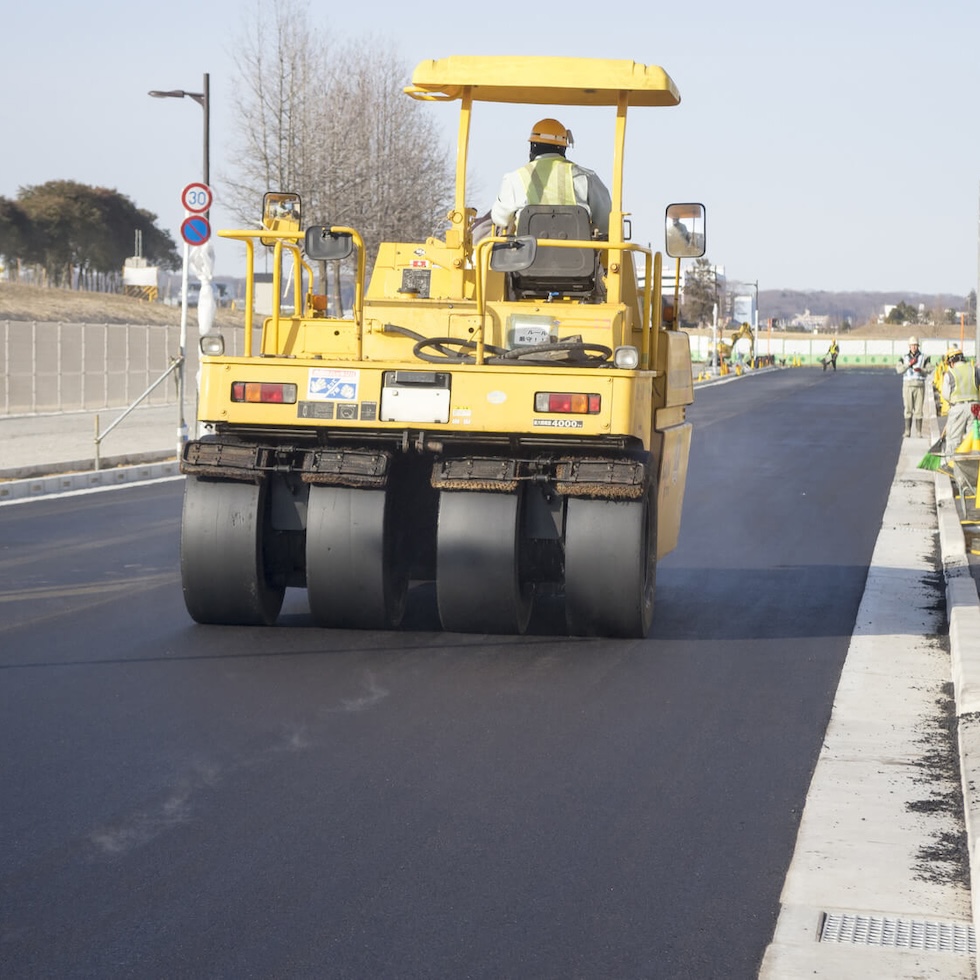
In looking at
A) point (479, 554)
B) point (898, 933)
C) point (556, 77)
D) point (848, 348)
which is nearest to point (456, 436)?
point (479, 554)

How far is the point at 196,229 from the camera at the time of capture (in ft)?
69.6

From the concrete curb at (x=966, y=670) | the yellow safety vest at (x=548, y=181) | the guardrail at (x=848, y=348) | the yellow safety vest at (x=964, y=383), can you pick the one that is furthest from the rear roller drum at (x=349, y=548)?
the guardrail at (x=848, y=348)

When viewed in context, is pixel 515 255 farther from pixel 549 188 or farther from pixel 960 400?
pixel 960 400

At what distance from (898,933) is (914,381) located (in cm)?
2762

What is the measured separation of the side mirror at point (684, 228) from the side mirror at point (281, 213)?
2.08 meters

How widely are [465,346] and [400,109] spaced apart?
3604 centimetres

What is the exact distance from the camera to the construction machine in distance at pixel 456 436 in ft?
27.8

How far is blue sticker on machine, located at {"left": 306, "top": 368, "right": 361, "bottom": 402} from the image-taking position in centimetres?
859

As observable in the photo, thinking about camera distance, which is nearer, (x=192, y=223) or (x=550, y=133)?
(x=550, y=133)

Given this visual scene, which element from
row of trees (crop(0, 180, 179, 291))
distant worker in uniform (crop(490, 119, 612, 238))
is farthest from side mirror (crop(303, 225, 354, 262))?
row of trees (crop(0, 180, 179, 291))

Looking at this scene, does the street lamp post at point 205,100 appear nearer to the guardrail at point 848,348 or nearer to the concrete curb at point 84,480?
the concrete curb at point 84,480

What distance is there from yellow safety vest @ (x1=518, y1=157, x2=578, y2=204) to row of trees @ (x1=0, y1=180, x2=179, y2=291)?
7615cm

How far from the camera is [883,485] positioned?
838 inches

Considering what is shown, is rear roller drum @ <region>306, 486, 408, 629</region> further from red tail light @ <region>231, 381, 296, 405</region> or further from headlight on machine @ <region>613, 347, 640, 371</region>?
headlight on machine @ <region>613, 347, 640, 371</region>
